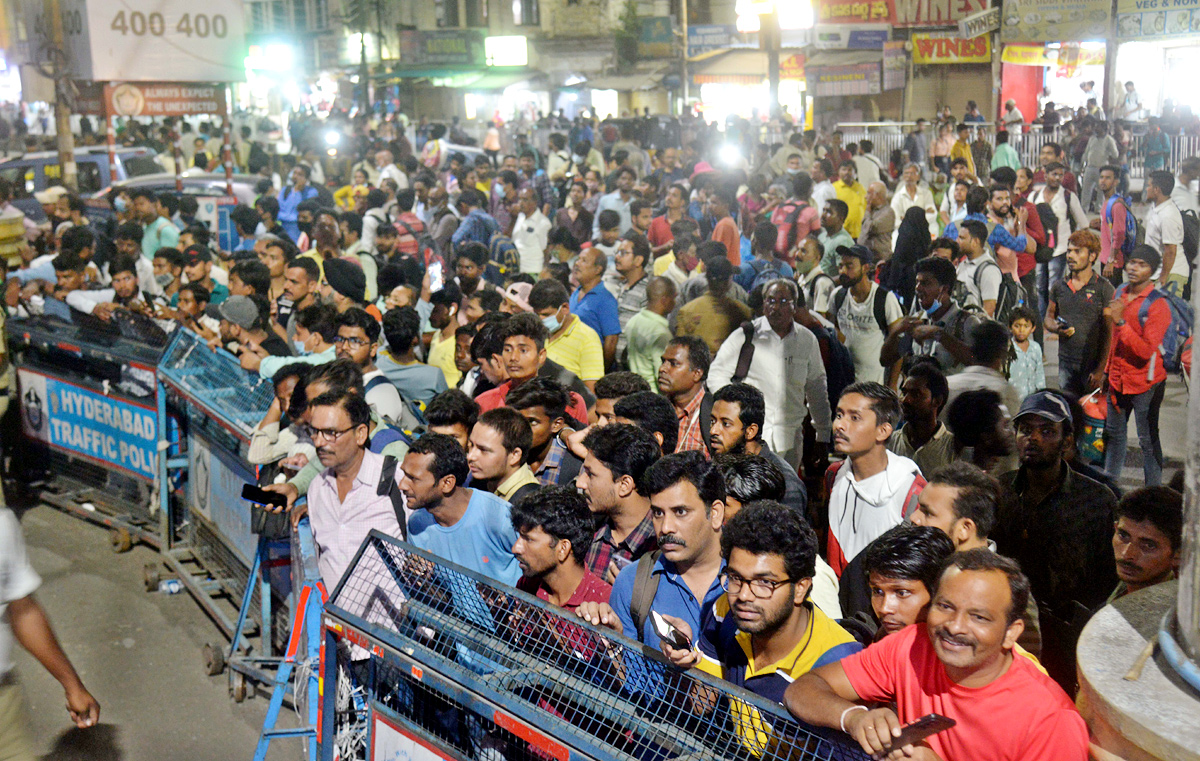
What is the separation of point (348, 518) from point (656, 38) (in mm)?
46777

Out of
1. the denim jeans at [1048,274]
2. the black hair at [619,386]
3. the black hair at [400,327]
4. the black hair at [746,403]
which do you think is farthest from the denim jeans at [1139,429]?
the black hair at [400,327]

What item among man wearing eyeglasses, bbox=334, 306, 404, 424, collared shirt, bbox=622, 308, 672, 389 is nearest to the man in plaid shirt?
man wearing eyeglasses, bbox=334, 306, 404, 424

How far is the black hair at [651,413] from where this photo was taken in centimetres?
520

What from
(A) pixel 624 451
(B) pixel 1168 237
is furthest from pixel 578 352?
(B) pixel 1168 237

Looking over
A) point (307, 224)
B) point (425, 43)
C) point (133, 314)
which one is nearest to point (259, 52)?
point (425, 43)

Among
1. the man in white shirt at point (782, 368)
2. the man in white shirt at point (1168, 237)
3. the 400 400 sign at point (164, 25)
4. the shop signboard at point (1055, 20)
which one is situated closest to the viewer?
the man in white shirt at point (782, 368)

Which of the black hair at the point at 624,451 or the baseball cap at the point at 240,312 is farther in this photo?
the baseball cap at the point at 240,312

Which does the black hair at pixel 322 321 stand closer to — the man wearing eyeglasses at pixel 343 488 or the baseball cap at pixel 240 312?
the baseball cap at pixel 240 312

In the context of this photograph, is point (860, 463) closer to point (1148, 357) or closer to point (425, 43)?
point (1148, 357)

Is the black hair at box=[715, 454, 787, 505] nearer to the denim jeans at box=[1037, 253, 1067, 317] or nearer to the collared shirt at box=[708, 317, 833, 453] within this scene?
the collared shirt at box=[708, 317, 833, 453]

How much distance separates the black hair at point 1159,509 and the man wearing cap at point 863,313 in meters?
3.91

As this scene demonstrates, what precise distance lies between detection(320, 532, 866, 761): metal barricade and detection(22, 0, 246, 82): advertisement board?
569 inches

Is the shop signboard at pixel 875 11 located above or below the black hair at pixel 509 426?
above

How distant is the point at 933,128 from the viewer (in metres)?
24.3
